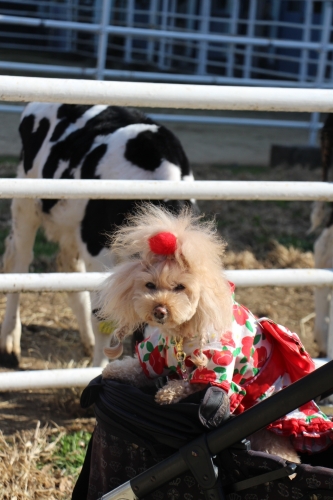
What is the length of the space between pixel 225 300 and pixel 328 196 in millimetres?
1039

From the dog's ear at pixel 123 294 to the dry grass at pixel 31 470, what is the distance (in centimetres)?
87

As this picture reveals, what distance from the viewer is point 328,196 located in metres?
2.71

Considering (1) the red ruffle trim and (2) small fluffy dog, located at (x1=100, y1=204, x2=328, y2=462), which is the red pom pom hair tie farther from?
(1) the red ruffle trim

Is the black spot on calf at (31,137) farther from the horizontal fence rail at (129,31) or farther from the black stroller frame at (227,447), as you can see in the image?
the horizontal fence rail at (129,31)

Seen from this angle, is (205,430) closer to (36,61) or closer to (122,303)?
(122,303)

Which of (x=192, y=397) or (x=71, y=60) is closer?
(x=192, y=397)

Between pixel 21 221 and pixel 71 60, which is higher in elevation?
pixel 21 221

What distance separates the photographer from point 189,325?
1862 mm

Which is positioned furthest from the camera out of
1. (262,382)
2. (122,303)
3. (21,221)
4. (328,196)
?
(21,221)

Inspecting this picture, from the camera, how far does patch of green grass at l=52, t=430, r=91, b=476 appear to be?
2678 mm

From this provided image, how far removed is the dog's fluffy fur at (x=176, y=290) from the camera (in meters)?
1.79

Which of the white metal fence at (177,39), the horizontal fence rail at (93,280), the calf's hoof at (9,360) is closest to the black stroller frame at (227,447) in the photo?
the horizontal fence rail at (93,280)

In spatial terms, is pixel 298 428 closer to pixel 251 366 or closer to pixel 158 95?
pixel 251 366

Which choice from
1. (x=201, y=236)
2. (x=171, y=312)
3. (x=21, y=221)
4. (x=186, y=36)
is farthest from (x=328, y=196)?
(x=186, y=36)
